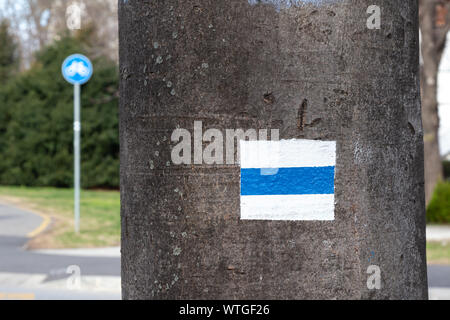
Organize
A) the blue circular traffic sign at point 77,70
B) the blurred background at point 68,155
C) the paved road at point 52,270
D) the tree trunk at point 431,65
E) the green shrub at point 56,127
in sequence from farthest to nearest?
1. the green shrub at point 56,127
2. the tree trunk at point 431,65
3. the blue circular traffic sign at point 77,70
4. the blurred background at point 68,155
5. the paved road at point 52,270

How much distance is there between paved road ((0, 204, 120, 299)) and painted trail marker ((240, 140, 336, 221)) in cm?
654

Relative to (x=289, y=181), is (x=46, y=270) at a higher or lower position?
lower

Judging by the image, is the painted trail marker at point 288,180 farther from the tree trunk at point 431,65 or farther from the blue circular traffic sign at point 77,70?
the tree trunk at point 431,65

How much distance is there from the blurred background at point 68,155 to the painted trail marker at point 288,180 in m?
6.56

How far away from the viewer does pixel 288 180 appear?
61.7 inches

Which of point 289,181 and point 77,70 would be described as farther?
point 77,70

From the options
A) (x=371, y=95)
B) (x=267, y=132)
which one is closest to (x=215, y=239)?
(x=267, y=132)

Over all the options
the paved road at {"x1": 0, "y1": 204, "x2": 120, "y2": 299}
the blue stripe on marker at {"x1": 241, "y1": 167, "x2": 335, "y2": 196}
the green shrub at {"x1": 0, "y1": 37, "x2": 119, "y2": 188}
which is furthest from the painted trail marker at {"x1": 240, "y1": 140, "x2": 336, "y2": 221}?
the green shrub at {"x1": 0, "y1": 37, "x2": 119, "y2": 188}

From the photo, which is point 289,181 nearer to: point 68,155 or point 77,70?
point 77,70

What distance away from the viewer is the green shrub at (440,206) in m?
16.6

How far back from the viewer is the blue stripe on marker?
1566 millimetres

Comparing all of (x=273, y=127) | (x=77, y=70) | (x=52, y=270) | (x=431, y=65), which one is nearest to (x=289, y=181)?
(x=273, y=127)

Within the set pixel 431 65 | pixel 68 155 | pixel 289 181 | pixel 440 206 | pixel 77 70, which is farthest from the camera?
pixel 68 155

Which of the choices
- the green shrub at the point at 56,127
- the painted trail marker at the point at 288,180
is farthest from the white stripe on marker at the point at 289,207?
the green shrub at the point at 56,127
